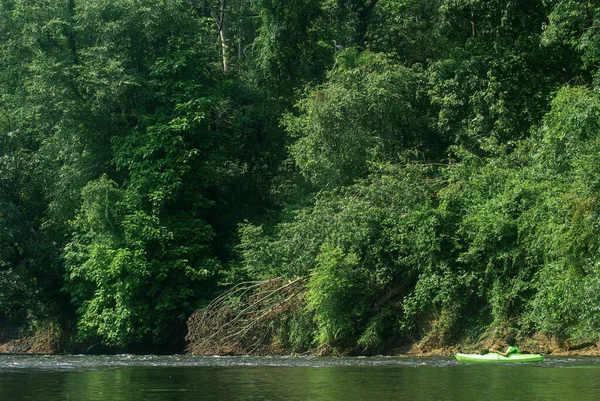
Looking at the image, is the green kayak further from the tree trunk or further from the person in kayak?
the tree trunk

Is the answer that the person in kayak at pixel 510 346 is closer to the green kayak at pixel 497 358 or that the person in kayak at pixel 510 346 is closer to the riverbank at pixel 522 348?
the green kayak at pixel 497 358

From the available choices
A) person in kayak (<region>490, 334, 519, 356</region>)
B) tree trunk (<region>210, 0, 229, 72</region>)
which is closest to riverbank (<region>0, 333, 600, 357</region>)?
person in kayak (<region>490, 334, 519, 356</region>)

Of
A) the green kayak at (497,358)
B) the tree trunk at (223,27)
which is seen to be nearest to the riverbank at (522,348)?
the green kayak at (497,358)

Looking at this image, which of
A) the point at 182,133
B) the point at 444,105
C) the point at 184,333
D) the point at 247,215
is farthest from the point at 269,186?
the point at 444,105

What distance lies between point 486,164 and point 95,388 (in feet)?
53.8

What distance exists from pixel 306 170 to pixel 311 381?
15.7 meters

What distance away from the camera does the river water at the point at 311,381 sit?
1375 centimetres

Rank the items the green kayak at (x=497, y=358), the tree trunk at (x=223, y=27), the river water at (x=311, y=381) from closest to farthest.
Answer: the river water at (x=311, y=381)
the green kayak at (x=497, y=358)
the tree trunk at (x=223, y=27)

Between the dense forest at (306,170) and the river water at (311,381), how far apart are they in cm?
344

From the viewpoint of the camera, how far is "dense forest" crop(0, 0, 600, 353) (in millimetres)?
25922

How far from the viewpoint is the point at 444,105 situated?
101 feet

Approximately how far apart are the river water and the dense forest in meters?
3.44

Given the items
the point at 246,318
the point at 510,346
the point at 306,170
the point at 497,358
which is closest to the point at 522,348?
the point at 510,346

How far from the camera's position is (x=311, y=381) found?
1681cm
